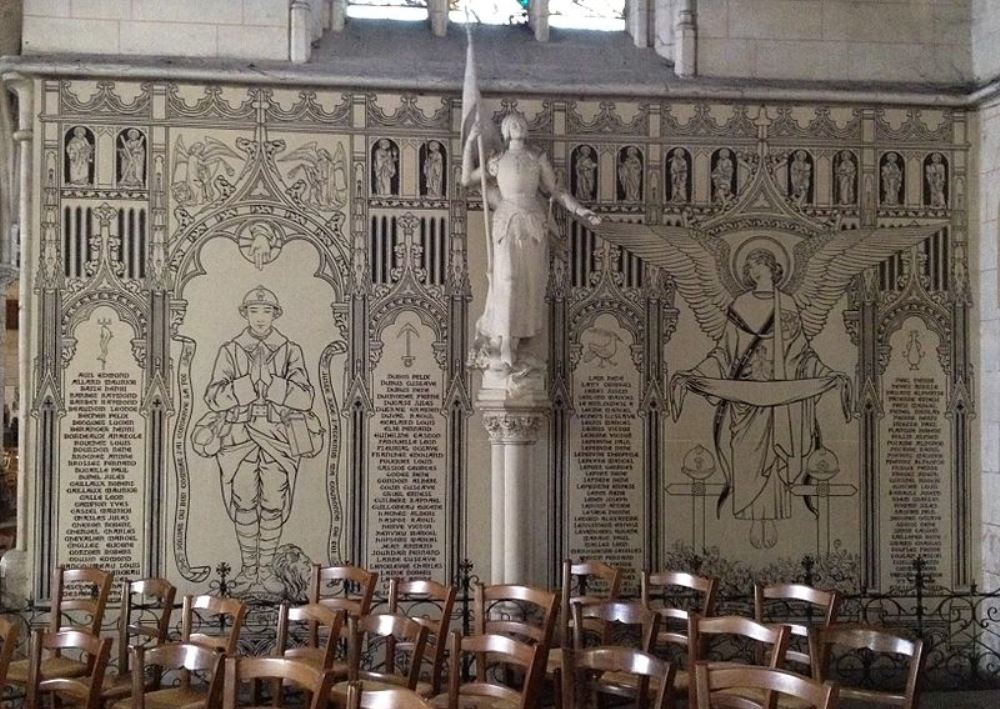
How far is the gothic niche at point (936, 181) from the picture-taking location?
381 inches

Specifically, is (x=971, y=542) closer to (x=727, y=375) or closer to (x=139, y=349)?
(x=727, y=375)

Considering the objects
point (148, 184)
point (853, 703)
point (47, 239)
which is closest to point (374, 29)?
point (148, 184)

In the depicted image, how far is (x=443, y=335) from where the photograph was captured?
927 cm

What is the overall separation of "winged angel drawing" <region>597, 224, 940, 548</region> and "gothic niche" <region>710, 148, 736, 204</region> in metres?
0.35

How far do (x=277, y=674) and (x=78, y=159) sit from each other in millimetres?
5354

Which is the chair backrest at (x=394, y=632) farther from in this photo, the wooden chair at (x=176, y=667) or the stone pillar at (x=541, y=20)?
the stone pillar at (x=541, y=20)

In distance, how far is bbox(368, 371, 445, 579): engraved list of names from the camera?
9195 millimetres

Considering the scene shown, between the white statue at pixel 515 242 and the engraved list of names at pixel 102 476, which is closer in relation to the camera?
the white statue at pixel 515 242

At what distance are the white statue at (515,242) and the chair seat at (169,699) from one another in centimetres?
336

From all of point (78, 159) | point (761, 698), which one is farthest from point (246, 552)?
point (761, 698)

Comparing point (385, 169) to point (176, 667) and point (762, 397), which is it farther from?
point (176, 667)

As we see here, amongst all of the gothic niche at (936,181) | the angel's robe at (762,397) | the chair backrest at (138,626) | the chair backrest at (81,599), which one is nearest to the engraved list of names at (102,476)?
the chair backrest at (81,599)

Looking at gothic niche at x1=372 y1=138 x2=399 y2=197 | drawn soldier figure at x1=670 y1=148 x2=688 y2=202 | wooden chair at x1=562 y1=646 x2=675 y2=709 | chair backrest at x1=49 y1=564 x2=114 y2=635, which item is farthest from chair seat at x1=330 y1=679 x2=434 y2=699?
drawn soldier figure at x1=670 y1=148 x2=688 y2=202

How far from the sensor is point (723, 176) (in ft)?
31.3
